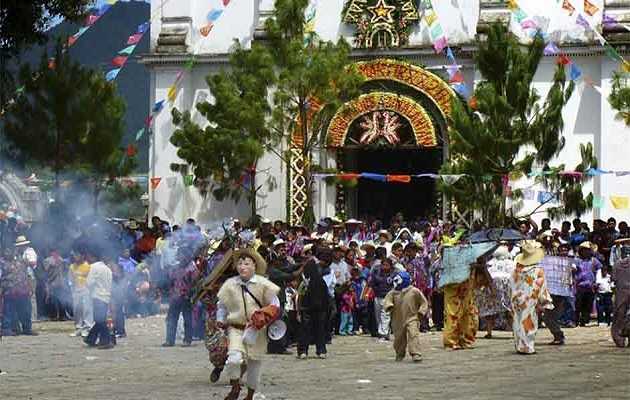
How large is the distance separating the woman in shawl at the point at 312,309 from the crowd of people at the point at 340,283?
20 mm

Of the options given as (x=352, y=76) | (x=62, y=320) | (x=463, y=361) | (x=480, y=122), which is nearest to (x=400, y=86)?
(x=352, y=76)

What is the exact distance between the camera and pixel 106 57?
182ft

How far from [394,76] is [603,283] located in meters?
11.4

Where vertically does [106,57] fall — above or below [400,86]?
above

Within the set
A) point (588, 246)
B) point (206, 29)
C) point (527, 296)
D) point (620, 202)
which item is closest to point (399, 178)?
point (620, 202)

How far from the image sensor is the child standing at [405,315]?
20.8m

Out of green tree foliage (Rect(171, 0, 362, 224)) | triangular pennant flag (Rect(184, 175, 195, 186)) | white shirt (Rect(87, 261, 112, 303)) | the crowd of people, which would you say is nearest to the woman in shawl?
the crowd of people

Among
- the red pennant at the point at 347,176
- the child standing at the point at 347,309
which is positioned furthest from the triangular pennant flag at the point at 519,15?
the child standing at the point at 347,309

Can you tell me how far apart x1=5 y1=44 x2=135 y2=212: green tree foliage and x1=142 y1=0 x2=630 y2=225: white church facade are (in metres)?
3.41

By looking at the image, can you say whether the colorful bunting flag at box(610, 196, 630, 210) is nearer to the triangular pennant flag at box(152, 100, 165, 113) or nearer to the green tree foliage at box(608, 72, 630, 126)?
the green tree foliage at box(608, 72, 630, 126)

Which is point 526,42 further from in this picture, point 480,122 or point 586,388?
point 586,388

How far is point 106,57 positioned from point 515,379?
39644mm

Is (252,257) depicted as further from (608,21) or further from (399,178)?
(608,21)

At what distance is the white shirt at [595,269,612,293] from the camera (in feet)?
89.2
